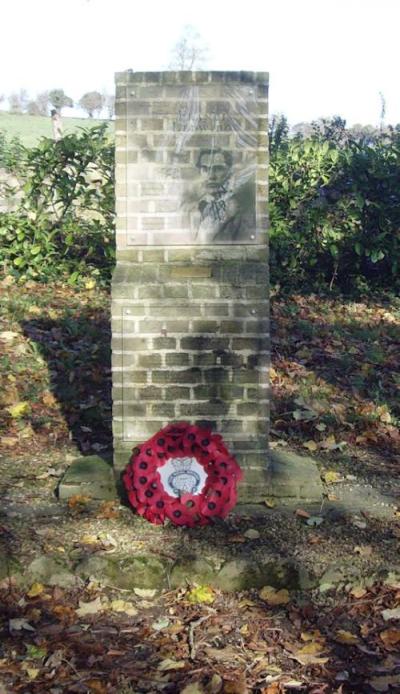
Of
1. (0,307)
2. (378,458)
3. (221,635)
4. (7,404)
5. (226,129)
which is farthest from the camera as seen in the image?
(0,307)

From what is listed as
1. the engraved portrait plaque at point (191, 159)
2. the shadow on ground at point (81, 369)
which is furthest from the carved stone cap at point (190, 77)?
the shadow on ground at point (81, 369)

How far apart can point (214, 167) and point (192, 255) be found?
466 mm

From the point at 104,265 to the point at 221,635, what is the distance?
672 centimetres

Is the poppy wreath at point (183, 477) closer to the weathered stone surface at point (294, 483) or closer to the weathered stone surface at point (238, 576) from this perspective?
the weathered stone surface at point (294, 483)

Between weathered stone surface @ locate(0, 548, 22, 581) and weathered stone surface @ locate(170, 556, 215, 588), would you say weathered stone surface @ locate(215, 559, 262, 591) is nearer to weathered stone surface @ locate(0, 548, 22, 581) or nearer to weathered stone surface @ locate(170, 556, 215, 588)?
weathered stone surface @ locate(170, 556, 215, 588)

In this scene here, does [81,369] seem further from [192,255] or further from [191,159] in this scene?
[191,159]

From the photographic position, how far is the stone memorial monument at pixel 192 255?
4348 millimetres

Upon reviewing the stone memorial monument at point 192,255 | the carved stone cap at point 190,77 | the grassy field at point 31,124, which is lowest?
the stone memorial monument at point 192,255

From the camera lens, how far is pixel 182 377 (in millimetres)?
4473

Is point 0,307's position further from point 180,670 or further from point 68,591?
point 180,670

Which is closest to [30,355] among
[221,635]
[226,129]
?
[226,129]

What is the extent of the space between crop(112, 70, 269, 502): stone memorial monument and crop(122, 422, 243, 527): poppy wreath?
0.18 m

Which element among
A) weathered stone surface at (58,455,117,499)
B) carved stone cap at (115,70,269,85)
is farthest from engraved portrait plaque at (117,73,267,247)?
weathered stone surface at (58,455,117,499)

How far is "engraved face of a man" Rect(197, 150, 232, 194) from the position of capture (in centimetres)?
437
